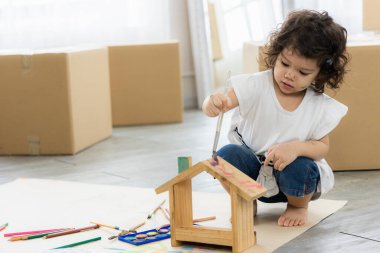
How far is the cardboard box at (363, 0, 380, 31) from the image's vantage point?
8.56 ft

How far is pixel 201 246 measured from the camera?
144 cm

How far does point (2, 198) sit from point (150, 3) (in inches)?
69.9

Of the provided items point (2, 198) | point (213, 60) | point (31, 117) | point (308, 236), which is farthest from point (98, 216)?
point (213, 60)

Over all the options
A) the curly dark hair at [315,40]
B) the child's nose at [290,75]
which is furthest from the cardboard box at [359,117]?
the child's nose at [290,75]

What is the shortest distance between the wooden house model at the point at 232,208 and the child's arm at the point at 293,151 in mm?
132

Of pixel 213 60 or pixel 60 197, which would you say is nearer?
pixel 60 197

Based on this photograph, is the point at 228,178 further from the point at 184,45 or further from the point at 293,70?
the point at 184,45

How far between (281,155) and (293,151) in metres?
0.04

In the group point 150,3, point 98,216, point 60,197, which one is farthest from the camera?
point 150,3

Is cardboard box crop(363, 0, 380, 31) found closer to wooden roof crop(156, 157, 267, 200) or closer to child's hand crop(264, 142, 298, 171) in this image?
child's hand crop(264, 142, 298, 171)

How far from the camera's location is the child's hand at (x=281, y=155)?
4.92 feet

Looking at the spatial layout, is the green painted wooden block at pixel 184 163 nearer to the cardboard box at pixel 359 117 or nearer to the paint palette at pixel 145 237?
the paint palette at pixel 145 237

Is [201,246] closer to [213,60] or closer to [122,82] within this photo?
[122,82]

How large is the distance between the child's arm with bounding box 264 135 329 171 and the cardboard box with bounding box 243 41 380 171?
1.66 feet
